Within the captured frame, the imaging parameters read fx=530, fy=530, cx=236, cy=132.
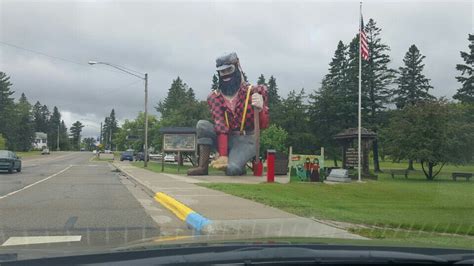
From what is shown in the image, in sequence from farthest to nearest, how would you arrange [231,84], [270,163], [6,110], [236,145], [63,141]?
[63,141] < [6,110] < [236,145] < [231,84] < [270,163]

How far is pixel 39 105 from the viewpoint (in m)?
198

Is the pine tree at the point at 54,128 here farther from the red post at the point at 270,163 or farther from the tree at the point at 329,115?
the red post at the point at 270,163

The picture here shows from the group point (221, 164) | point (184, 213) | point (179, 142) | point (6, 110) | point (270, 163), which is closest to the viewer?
point (184, 213)

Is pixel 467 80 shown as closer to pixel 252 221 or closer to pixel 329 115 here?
pixel 329 115

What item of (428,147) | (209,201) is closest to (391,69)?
(428,147)

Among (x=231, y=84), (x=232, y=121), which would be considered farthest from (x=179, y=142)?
(x=231, y=84)

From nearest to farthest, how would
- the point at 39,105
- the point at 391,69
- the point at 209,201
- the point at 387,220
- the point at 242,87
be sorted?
the point at 387,220, the point at 209,201, the point at 242,87, the point at 391,69, the point at 39,105

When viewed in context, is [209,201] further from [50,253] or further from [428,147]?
[428,147]

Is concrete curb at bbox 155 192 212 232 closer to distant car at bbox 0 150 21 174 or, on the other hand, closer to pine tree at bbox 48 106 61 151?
distant car at bbox 0 150 21 174

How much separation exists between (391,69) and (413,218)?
55.5 metres

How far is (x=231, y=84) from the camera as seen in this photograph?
33094 millimetres

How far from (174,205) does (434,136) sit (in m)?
29.4

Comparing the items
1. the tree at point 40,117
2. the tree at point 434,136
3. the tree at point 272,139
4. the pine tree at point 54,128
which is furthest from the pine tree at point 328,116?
the tree at point 40,117

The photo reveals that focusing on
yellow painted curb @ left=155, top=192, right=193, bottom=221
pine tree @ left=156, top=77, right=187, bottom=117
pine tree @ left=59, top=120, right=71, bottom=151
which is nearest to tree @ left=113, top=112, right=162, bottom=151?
pine tree @ left=156, top=77, right=187, bottom=117
